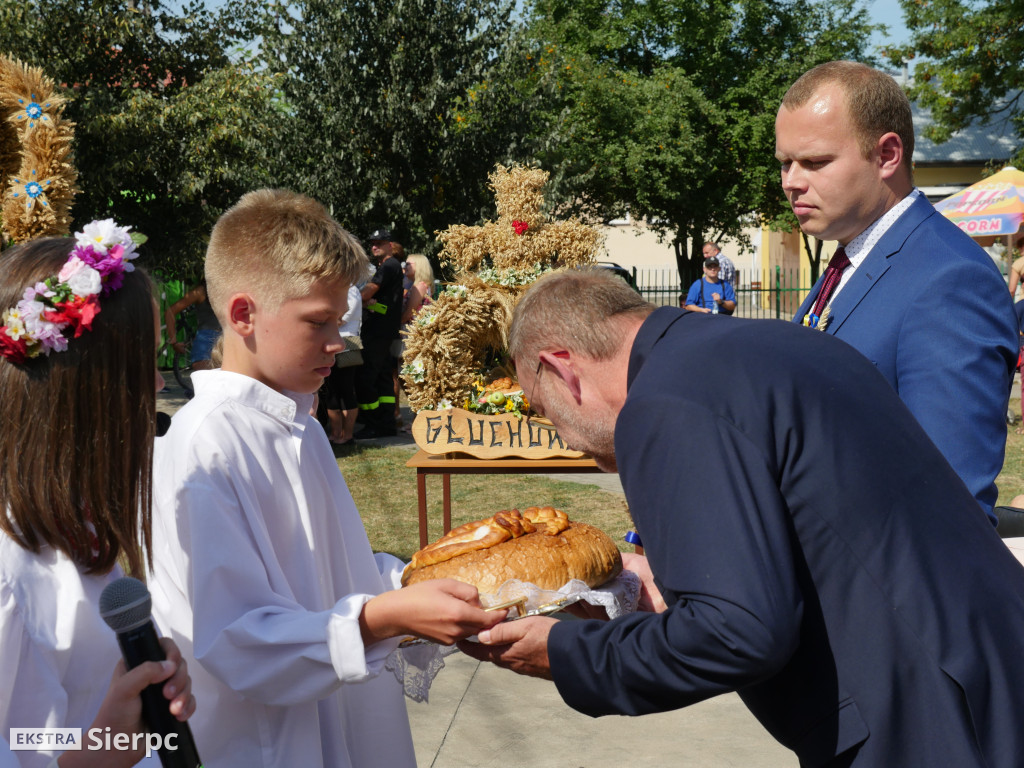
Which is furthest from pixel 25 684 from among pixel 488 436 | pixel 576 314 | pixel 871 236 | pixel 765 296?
pixel 765 296

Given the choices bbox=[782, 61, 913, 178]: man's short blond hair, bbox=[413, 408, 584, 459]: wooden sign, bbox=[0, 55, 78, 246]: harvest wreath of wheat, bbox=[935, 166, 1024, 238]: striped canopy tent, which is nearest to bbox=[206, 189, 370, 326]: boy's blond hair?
bbox=[782, 61, 913, 178]: man's short blond hair

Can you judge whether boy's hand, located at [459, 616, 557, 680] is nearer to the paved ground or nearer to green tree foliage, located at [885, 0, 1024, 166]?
the paved ground

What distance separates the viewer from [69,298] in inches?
66.9

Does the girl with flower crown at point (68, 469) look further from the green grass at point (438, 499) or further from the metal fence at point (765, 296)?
the metal fence at point (765, 296)

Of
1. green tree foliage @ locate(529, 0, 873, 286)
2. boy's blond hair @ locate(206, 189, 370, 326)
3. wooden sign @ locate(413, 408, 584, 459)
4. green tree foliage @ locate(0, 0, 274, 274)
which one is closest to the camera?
boy's blond hair @ locate(206, 189, 370, 326)

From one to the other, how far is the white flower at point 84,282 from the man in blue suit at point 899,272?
5.69 ft

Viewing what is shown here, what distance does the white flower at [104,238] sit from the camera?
180 centimetres

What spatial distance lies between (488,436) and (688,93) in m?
21.8

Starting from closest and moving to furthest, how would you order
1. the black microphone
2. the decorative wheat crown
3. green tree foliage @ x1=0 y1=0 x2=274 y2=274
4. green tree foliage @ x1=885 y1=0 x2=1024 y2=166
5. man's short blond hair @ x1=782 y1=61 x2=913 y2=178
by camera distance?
1. the black microphone
2. man's short blond hair @ x1=782 y1=61 x2=913 y2=178
3. the decorative wheat crown
4. green tree foliage @ x1=0 y1=0 x2=274 y2=274
5. green tree foliage @ x1=885 y1=0 x2=1024 y2=166

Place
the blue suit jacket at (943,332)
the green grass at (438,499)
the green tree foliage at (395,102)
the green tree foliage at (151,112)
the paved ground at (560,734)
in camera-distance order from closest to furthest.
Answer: the blue suit jacket at (943,332)
the paved ground at (560,734)
the green grass at (438,499)
the green tree foliage at (151,112)
the green tree foliage at (395,102)

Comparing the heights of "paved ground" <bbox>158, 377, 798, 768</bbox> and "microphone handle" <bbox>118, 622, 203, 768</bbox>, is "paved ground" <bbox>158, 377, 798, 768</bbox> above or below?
below

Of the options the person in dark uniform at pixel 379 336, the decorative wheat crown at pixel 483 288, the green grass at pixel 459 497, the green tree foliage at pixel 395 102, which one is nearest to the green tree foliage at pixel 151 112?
the green tree foliage at pixel 395 102

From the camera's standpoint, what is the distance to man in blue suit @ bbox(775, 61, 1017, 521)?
7.12ft

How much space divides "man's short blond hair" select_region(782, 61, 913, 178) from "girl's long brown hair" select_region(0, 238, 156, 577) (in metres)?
1.70
